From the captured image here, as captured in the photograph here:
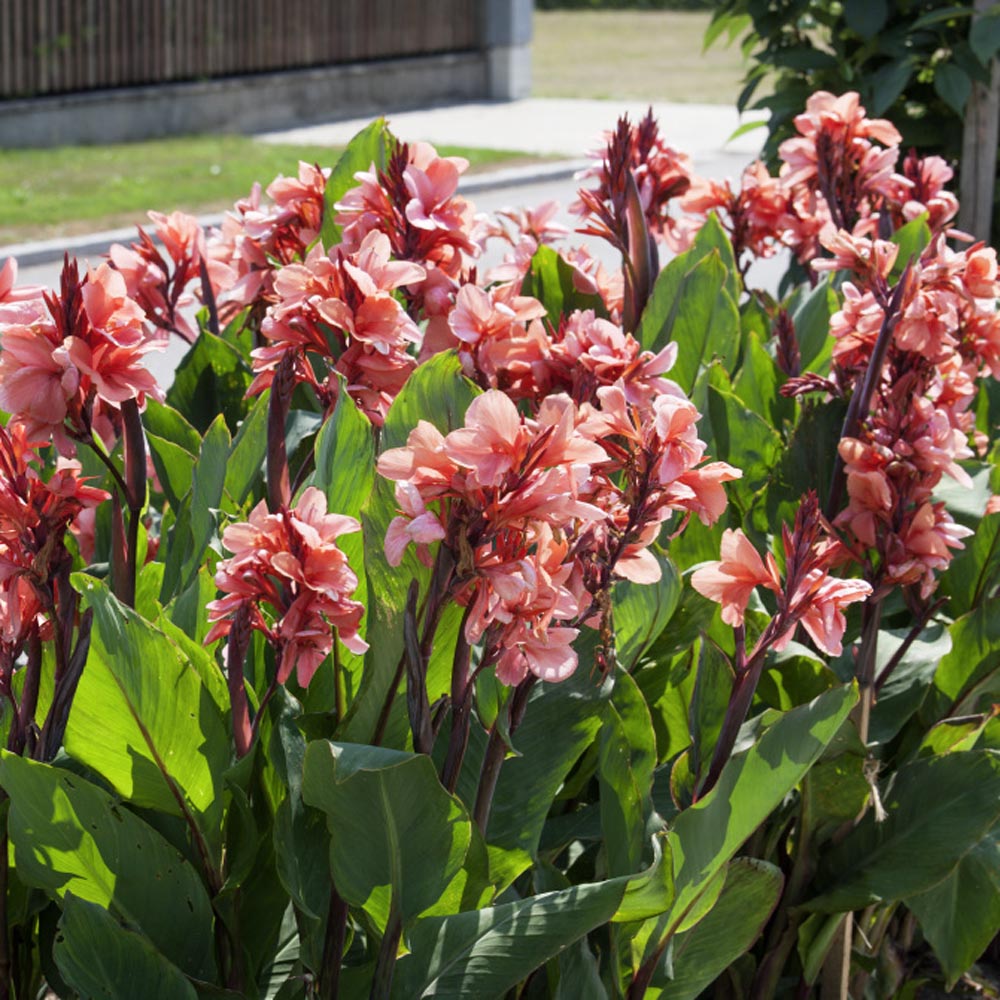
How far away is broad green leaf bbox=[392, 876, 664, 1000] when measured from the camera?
4.01ft

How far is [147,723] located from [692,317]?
3.27 ft

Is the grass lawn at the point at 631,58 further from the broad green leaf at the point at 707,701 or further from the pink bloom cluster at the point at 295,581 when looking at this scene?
the pink bloom cluster at the point at 295,581

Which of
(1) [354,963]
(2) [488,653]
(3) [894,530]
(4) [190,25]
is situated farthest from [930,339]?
(4) [190,25]

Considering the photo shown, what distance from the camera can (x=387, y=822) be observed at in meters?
1.22

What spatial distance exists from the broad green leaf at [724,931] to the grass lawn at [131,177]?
8262mm

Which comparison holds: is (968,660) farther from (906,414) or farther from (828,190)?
(828,190)

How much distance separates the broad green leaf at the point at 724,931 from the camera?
1.46m

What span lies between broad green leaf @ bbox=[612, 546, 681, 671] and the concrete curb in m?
5.89

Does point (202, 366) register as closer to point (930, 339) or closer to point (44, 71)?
point (930, 339)

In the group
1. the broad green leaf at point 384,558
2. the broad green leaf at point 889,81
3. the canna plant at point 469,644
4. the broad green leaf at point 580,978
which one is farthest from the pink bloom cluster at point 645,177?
the broad green leaf at point 889,81

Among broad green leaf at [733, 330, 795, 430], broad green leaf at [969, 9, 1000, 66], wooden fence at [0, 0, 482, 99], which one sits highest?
wooden fence at [0, 0, 482, 99]

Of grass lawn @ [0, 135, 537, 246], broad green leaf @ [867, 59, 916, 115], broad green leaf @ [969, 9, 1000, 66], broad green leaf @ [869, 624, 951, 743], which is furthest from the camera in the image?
grass lawn @ [0, 135, 537, 246]

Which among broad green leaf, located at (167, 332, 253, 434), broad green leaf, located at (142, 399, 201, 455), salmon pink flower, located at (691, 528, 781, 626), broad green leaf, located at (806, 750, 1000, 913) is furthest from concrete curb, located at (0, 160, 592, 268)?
salmon pink flower, located at (691, 528, 781, 626)

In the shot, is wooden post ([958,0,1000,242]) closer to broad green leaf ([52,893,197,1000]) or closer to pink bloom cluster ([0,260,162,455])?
pink bloom cluster ([0,260,162,455])
